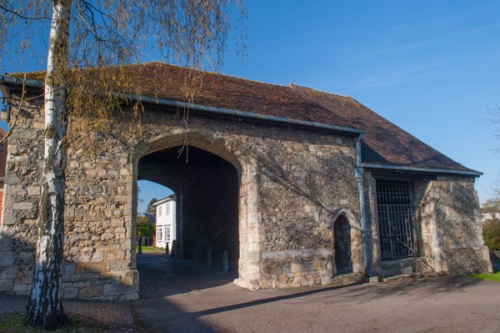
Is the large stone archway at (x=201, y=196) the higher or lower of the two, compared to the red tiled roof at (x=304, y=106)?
lower

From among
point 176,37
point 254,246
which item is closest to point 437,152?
point 254,246

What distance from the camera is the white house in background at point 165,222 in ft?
94.9

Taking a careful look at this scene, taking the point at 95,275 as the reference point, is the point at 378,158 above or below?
above

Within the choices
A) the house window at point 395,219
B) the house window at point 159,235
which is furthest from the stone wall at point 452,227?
the house window at point 159,235

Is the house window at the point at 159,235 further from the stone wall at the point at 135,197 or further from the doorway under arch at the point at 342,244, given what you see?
the stone wall at the point at 135,197

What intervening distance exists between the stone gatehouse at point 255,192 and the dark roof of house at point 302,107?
7 cm

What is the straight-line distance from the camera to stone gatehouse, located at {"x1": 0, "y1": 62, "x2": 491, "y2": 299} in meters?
7.09

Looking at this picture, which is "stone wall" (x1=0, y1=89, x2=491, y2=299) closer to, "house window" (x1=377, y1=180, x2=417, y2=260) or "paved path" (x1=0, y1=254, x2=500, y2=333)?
"house window" (x1=377, y1=180, x2=417, y2=260)

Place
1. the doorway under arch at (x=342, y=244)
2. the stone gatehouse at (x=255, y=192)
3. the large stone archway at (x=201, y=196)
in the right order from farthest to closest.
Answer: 1. the large stone archway at (x=201, y=196)
2. the doorway under arch at (x=342, y=244)
3. the stone gatehouse at (x=255, y=192)

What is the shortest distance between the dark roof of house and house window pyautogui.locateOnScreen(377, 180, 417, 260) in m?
0.98

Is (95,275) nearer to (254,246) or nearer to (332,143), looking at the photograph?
(254,246)

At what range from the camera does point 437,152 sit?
14.0 m

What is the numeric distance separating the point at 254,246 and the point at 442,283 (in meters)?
5.60

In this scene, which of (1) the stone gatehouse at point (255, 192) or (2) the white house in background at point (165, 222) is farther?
(2) the white house in background at point (165, 222)
